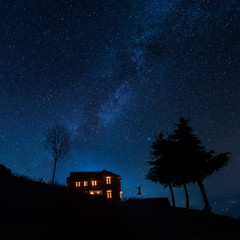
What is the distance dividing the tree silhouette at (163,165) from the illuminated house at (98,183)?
18.8 meters

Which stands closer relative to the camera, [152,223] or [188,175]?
[152,223]

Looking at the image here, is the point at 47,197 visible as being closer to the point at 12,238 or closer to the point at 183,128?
the point at 12,238

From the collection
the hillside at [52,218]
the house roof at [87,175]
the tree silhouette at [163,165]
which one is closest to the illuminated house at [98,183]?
the house roof at [87,175]

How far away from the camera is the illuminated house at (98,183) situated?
4500cm

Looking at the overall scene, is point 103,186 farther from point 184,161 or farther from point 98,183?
point 184,161

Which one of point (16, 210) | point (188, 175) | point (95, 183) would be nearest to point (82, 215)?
point (16, 210)

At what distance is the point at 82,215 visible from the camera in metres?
10.5

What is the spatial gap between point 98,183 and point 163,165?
76.0 feet

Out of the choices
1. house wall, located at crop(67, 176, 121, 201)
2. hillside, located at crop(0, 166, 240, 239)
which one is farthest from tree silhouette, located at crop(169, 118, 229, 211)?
house wall, located at crop(67, 176, 121, 201)

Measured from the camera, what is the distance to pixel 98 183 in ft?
150

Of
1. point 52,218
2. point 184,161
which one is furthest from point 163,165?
point 52,218

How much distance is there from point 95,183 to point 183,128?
88.5 ft

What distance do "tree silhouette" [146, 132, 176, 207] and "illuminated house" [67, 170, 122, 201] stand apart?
61.6 feet

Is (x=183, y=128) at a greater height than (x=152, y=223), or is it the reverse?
(x=183, y=128)
